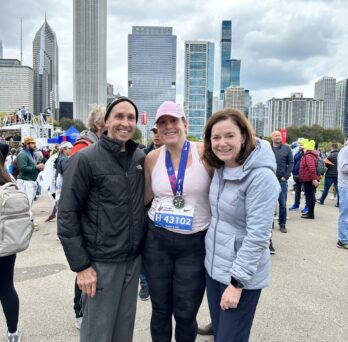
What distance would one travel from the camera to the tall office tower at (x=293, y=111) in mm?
120750

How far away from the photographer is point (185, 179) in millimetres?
2246

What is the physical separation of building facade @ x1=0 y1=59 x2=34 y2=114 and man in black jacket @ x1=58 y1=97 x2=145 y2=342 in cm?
13141

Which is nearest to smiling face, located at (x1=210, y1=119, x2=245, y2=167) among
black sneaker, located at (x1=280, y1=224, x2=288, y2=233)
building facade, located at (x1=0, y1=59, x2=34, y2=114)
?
black sneaker, located at (x1=280, y1=224, x2=288, y2=233)

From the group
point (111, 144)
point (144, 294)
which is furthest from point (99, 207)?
point (144, 294)

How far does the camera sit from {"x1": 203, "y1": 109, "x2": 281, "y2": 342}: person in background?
189 centimetres

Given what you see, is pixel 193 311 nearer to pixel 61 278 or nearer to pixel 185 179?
pixel 185 179

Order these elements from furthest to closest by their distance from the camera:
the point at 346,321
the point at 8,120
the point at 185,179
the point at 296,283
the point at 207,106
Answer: the point at 207,106
the point at 8,120
the point at 296,283
the point at 346,321
the point at 185,179

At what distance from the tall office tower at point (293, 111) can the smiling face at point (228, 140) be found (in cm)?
12434

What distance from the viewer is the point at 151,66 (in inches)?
5384

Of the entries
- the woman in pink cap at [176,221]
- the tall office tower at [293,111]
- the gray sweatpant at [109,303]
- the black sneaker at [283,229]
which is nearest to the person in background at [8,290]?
the gray sweatpant at [109,303]

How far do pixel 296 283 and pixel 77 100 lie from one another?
157 metres

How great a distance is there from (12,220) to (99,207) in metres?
0.87

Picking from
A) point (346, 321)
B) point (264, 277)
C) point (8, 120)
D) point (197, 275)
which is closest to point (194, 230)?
point (197, 275)

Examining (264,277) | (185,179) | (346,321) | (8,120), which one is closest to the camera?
(264,277)
